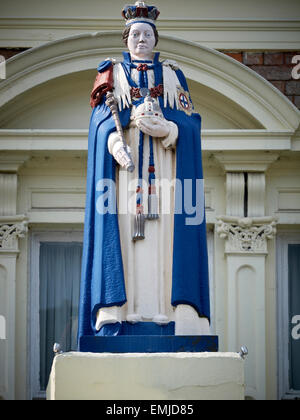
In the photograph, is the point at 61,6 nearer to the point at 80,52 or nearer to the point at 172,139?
the point at 80,52

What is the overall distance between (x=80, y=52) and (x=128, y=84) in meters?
4.51

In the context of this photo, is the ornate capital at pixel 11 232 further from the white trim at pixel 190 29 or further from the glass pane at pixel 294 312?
the glass pane at pixel 294 312

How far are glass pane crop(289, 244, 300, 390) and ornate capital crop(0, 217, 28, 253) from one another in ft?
8.50

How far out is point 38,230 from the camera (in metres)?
18.4

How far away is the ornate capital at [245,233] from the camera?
18094mm

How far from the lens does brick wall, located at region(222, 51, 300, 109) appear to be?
18719mm

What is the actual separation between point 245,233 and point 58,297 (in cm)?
189

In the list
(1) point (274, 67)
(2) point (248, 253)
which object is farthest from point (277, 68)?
(2) point (248, 253)

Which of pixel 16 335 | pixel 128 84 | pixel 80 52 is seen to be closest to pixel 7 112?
pixel 80 52

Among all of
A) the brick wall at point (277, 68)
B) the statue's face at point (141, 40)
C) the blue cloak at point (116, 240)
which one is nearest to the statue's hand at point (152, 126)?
the blue cloak at point (116, 240)

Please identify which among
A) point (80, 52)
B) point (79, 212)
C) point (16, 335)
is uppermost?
point (80, 52)

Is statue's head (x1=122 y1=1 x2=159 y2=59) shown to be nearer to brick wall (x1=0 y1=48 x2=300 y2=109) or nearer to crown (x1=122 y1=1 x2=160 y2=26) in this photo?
crown (x1=122 y1=1 x2=160 y2=26)

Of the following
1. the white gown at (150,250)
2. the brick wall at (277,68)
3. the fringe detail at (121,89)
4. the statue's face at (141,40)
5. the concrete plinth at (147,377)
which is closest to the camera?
the concrete plinth at (147,377)

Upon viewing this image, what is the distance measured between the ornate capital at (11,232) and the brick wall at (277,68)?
2668 mm
